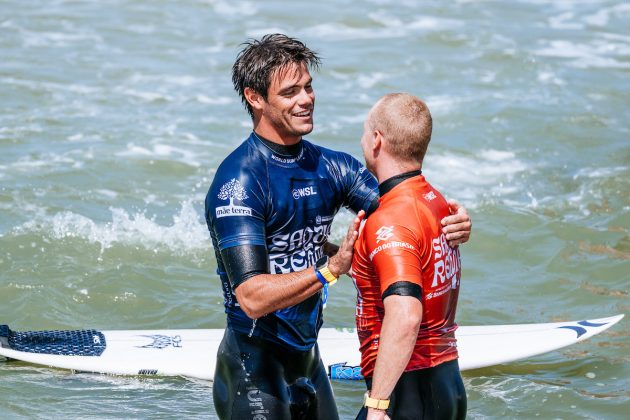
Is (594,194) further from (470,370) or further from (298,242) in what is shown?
(298,242)

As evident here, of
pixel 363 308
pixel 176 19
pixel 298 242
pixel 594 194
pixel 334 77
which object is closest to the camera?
pixel 363 308

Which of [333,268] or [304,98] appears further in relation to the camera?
[304,98]

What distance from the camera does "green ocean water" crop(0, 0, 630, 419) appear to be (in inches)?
286

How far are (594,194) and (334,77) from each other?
20.7 feet

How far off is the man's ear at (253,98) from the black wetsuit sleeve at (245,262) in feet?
2.12

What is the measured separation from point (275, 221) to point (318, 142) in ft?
29.8

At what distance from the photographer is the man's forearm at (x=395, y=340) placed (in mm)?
3551

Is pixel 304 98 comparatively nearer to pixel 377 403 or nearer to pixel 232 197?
pixel 232 197

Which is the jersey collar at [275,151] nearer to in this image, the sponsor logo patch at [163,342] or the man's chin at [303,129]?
the man's chin at [303,129]

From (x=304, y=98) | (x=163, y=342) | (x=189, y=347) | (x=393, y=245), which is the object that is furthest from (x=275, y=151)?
(x=163, y=342)

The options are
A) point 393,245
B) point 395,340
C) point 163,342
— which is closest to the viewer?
A: point 395,340

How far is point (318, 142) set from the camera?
43.2ft

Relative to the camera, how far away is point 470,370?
23.7 ft

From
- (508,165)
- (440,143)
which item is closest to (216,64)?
(440,143)
